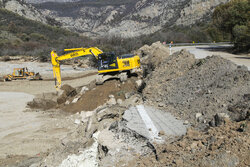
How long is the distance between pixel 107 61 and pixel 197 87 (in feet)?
26.1

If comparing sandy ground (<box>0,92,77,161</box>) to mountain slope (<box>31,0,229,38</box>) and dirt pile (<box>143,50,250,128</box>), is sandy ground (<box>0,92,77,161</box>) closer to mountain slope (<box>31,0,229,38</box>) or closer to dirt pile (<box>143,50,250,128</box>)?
dirt pile (<box>143,50,250,128</box>)

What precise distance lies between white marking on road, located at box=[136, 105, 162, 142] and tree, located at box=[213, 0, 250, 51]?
60.6 feet

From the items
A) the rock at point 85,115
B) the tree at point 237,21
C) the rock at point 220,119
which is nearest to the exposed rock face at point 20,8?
the tree at point 237,21

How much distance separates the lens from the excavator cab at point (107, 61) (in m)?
14.2

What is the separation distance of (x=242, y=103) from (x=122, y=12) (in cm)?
10006

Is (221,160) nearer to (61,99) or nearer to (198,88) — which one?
(198,88)

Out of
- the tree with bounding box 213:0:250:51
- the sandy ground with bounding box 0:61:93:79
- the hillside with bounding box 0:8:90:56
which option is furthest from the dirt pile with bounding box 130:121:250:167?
the hillside with bounding box 0:8:90:56

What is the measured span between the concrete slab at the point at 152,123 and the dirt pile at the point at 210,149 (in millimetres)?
538

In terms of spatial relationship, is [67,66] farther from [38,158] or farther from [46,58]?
[38,158]

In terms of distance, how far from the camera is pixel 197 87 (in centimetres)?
748

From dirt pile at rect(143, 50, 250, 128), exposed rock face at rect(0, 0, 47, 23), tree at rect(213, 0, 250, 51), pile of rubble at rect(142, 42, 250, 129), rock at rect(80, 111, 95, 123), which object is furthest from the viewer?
exposed rock face at rect(0, 0, 47, 23)

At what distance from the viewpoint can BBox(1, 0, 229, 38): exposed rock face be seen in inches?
2292

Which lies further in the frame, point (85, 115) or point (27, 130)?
point (85, 115)

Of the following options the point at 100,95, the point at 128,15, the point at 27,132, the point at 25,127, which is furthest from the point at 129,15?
the point at 27,132
